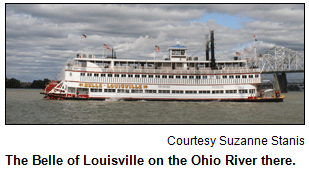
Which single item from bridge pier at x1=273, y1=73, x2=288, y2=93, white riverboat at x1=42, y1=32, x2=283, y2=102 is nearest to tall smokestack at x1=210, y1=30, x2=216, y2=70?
white riverboat at x1=42, y1=32, x2=283, y2=102

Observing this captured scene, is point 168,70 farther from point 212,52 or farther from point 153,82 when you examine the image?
point 212,52

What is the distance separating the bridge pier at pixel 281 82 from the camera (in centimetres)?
12040

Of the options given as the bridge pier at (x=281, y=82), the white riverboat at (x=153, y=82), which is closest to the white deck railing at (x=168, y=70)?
the white riverboat at (x=153, y=82)

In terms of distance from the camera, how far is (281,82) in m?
127

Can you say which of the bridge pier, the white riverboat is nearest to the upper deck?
→ the white riverboat

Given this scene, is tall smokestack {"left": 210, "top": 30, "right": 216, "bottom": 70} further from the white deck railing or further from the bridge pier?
the bridge pier

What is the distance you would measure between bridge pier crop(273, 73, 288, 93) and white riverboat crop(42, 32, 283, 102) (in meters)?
84.1

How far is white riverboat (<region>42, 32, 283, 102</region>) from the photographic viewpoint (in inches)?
1645

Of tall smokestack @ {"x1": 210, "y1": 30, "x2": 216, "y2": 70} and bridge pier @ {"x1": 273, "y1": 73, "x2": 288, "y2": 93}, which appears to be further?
bridge pier @ {"x1": 273, "y1": 73, "x2": 288, "y2": 93}

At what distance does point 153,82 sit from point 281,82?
105949 millimetres

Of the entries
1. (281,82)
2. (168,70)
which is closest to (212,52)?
(168,70)

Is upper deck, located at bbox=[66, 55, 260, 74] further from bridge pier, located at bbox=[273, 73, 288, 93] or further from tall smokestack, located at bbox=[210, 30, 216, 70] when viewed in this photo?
bridge pier, located at bbox=[273, 73, 288, 93]

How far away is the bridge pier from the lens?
395 ft

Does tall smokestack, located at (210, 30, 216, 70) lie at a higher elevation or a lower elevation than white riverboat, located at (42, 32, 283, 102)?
higher
